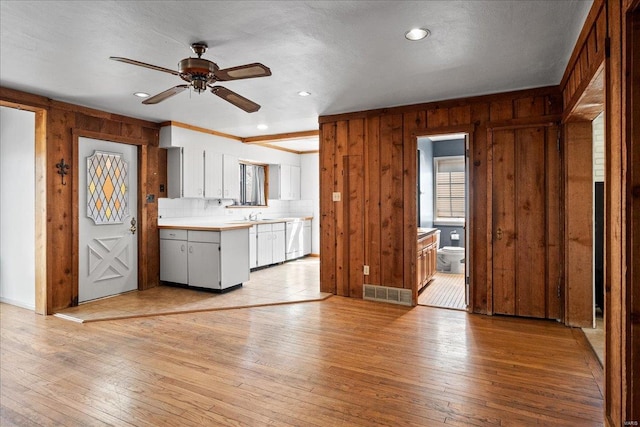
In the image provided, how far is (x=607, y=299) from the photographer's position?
199cm

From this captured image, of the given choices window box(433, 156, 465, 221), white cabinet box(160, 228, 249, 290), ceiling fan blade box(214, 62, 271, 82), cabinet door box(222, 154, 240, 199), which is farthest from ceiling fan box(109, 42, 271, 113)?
window box(433, 156, 465, 221)

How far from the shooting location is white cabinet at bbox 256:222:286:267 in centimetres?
679

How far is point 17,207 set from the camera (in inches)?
181

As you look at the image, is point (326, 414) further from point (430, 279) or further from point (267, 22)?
point (430, 279)

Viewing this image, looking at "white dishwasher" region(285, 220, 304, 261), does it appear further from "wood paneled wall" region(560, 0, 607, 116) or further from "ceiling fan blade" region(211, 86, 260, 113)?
"wood paneled wall" region(560, 0, 607, 116)

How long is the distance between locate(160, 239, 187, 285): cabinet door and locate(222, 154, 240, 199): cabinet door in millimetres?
1364

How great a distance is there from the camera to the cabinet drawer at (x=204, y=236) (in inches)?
200

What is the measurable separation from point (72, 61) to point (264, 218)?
5007mm

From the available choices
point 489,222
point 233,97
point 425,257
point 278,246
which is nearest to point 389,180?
point 489,222

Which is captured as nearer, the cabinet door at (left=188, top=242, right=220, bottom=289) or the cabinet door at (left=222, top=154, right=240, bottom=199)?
the cabinet door at (left=188, top=242, right=220, bottom=289)

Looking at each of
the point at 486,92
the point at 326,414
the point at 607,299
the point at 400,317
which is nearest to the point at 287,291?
the point at 400,317

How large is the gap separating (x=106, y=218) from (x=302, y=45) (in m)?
3.69

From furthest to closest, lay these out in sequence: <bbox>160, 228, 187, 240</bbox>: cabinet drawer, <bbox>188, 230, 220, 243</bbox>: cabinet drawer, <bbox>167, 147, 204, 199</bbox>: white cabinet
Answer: <bbox>167, 147, 204, 199</bbox>: white cabinet < <bbox>160, 228, 187, 240</bbox>: cabinet drawer < <bbox>188, 230, 220, 243</bbox>: cabinet drawer

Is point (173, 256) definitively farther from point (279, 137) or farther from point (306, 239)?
point (306, 239)
